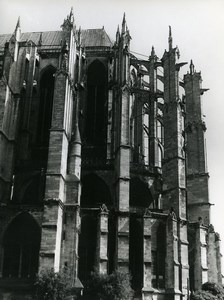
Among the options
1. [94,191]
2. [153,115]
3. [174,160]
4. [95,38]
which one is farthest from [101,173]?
[95,38]

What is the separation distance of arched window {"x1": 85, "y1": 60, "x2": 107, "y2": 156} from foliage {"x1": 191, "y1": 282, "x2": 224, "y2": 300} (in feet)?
39.9

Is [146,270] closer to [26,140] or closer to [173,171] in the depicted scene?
[173,171]

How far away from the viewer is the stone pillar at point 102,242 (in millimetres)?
26777

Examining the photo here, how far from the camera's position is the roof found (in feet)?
142

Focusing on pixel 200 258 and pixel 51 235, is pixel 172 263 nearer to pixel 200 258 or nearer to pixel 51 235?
pixel 200 258

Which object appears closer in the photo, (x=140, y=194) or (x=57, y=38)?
(x=140, y=194)

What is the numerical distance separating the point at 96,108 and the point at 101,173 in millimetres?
7402

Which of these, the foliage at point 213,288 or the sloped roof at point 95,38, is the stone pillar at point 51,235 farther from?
the sloped roof at point 95,38

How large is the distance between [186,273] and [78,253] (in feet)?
21.8

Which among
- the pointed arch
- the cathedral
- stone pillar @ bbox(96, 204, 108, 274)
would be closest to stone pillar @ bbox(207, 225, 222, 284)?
the cathedral

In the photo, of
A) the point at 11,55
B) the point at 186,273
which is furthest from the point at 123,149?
the point at 11,55

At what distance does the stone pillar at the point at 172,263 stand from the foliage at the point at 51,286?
6.40m

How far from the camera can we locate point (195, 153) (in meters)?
34.8

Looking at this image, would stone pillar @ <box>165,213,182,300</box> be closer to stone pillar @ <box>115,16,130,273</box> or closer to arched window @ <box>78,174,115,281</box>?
stone pillar @ <box>115,16,130,273</box>
